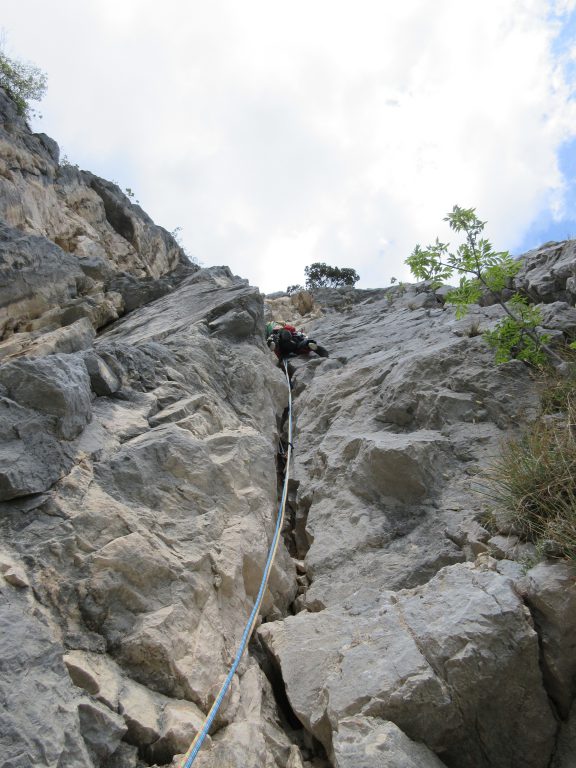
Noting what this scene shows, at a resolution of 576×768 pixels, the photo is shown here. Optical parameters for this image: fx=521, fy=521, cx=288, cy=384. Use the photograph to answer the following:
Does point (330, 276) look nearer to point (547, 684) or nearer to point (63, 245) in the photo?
point (63, 245)

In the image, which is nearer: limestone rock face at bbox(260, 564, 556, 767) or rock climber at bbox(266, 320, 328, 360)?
limestone rock face at bbox(260, 564, 556, 767)

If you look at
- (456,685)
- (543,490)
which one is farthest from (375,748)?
(543,490)

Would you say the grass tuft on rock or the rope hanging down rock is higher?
the grass tuft on rock

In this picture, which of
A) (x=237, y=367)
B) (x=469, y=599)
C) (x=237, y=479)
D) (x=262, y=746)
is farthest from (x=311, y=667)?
(x=237, y=367)

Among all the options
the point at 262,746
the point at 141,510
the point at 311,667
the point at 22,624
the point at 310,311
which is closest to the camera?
the point at 22,624

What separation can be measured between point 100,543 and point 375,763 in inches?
104

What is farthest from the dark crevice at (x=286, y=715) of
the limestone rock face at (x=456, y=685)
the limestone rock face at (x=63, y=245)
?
the limestone rock face at (x=63, y=245)

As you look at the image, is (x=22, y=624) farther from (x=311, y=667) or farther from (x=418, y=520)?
(x=418, y=520)

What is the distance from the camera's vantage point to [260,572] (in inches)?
222

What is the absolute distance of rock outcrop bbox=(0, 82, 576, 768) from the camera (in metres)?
3.63

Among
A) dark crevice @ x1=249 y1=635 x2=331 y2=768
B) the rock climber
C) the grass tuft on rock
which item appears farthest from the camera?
the rock climber

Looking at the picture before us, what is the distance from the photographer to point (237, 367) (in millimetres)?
9766

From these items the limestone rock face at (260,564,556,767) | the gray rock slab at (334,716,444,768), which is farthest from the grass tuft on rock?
the gray rock slab at (334,716,444,768)

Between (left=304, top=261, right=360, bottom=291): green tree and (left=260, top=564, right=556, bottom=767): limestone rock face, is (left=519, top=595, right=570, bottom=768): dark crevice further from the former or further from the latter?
(left=304, top=261, right=360, bottom=291): green tree
